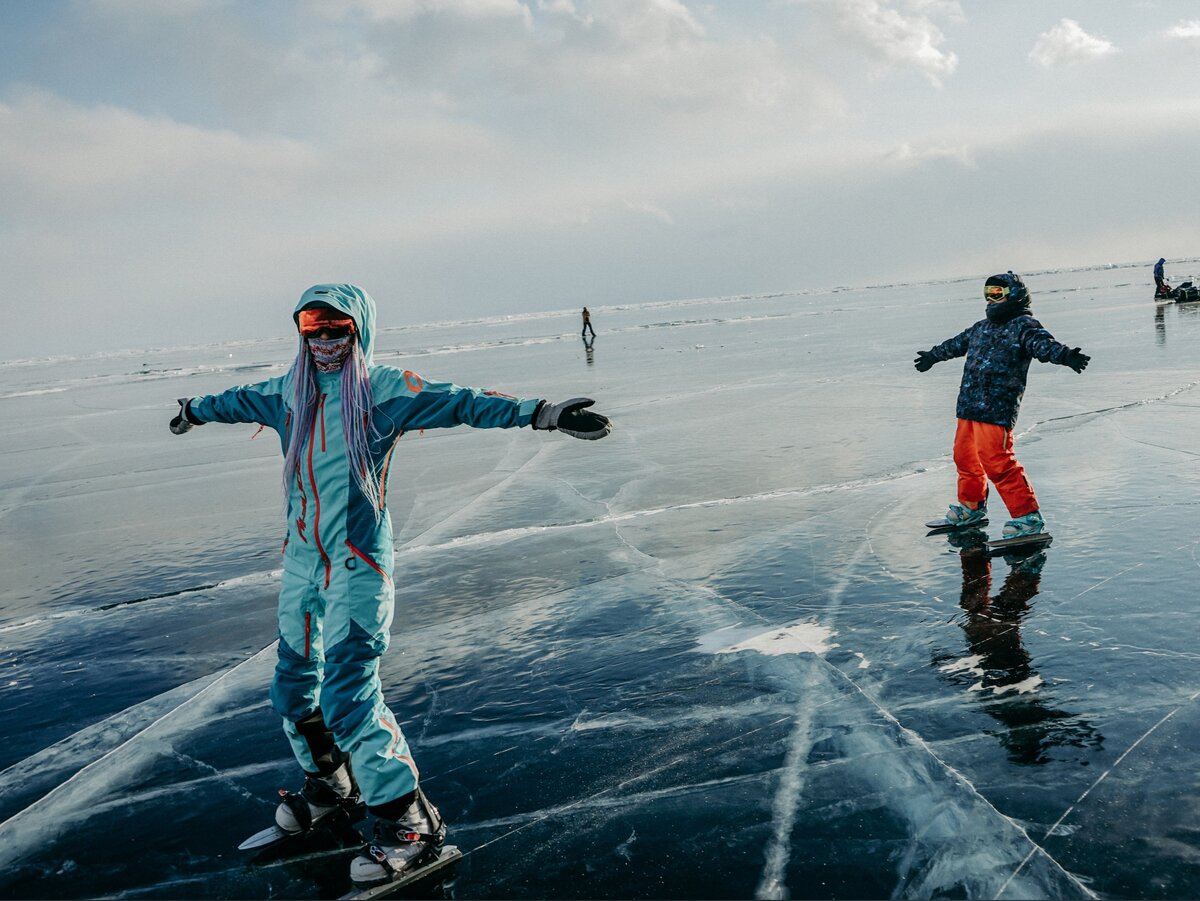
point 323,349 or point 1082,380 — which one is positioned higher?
point 323,349

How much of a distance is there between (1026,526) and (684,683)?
3.18m

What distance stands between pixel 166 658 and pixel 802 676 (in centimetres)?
367

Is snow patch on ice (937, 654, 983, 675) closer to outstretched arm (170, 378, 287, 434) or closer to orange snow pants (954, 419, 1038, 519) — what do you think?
orange snow pants (954, 419, 1038, 519)

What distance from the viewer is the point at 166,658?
4.86 m

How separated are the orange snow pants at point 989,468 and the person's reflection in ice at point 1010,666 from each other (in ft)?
1.47

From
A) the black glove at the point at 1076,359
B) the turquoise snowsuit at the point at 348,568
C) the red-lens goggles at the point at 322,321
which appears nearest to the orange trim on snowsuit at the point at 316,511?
the turquoise snowsuit at the point at 348,568

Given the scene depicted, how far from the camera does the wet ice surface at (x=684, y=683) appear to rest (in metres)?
2.72

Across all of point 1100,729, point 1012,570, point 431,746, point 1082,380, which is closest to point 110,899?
point 431,746

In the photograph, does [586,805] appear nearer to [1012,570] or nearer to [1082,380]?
[1012,570]

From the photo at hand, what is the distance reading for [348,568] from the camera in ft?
9.26

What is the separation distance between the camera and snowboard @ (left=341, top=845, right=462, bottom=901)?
2.64 m

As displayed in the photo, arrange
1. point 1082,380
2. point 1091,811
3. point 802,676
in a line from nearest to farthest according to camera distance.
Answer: point 1091,811
point 802,676
point 1082,380

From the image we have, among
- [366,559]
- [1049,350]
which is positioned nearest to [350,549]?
[366,559]

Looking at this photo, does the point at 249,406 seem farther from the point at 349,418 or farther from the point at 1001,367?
the point at 1001,367
